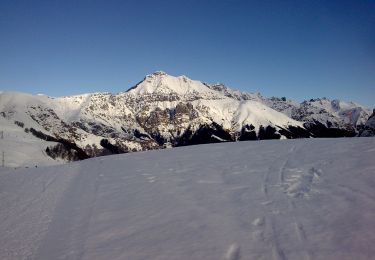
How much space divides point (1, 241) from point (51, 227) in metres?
1.65

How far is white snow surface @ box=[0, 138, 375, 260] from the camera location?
10492mm

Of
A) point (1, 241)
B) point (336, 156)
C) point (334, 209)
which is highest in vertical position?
point (336, 156)

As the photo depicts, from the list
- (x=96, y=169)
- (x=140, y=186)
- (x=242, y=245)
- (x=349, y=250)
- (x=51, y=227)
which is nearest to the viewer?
(x=349, y=250)

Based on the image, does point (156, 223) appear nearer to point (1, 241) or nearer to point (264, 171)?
point (1, 241)

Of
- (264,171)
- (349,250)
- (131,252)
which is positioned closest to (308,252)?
(349,250)

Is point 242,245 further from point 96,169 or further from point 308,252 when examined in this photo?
point 96,169

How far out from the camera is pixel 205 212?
44.7 ft

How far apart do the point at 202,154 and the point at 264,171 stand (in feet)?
29.5

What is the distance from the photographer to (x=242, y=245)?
10.5 metres

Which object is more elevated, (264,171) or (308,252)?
(264,171)

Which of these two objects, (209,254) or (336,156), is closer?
(209,254)

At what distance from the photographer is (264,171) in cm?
1953

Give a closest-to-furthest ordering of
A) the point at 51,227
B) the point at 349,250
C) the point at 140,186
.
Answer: the point at 349,250, the point at 51,227, the point at 140,186

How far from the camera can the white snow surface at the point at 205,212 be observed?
34.4ft
